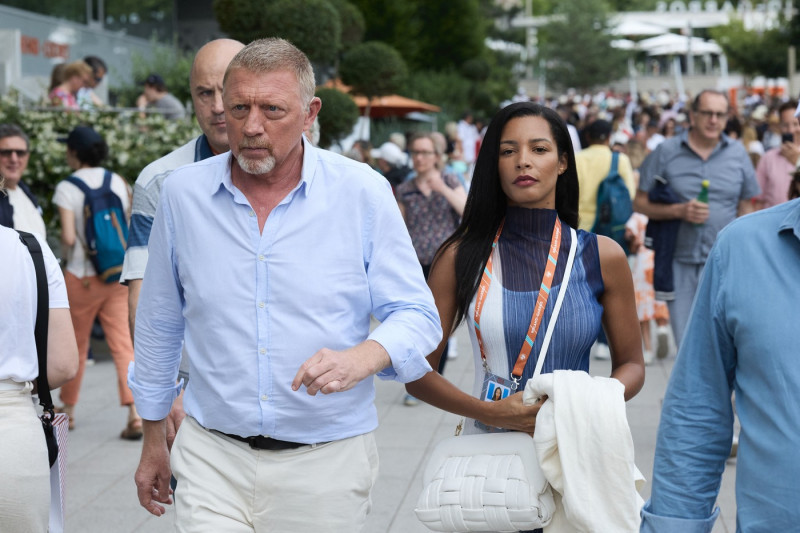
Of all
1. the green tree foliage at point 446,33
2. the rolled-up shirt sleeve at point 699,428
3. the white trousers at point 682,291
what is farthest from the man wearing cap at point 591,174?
the green tree foliage at point 446,33

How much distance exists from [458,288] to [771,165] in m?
6.38

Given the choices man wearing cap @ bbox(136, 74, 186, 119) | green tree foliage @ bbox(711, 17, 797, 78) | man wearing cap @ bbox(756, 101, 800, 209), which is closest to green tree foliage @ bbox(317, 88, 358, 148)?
man wearing cap @ bbox(136, 74, 186, 119)

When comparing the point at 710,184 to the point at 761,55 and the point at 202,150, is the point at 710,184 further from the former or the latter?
the point at 761,55

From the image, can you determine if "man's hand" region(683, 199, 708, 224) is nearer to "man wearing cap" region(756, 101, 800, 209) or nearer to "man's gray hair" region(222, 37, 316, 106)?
"man wearing cap" region(756, 101, 800, 209)

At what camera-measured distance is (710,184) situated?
715 cm

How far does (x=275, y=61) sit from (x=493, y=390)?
1.15 meters

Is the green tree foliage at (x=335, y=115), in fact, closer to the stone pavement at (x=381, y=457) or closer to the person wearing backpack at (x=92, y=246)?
the stone pavement at (x=381, y=457)

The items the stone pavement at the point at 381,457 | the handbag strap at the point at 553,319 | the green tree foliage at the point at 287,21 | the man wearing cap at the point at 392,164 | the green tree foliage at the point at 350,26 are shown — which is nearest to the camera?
the handbag strap at the point at 553,319

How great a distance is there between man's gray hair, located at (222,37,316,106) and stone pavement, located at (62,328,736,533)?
123 inches

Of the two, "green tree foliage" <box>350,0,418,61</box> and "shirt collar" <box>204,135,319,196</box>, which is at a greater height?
"green tree foliage" <box>350,0,418,61</box>

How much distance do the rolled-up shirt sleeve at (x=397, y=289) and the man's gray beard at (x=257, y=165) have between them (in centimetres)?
30

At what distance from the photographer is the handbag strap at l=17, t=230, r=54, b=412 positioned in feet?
12.2

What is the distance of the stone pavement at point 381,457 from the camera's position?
5.95m

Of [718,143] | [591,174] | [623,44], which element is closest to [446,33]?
[591,174]
